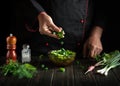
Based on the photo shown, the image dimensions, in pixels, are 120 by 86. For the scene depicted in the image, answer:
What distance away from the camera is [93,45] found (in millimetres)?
1908

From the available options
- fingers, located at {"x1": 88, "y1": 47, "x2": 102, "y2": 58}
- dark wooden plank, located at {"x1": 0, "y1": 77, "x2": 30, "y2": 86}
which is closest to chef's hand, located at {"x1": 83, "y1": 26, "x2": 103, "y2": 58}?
fingers, located at {"x1": 88, "y1": 47, "x2": 102, "y2": 58}

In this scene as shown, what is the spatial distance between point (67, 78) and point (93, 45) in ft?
1.90

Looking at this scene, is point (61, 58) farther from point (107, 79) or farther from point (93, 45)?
point (93, 45)

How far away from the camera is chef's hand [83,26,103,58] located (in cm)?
190

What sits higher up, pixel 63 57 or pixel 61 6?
pixel 61 6

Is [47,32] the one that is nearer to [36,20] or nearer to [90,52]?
[36,20]

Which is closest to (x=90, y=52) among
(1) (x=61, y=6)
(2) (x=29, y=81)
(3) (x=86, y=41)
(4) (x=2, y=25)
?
(3) (x=86, y=41)

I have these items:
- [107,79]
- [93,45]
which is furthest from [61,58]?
[93,45]

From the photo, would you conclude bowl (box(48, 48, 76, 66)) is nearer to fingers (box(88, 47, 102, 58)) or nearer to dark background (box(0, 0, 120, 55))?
fingers (box(88, 47, 102, 58))

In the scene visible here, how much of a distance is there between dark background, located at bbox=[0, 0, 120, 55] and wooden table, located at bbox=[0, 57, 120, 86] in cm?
58

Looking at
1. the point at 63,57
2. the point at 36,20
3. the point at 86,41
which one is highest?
the point at 36,20

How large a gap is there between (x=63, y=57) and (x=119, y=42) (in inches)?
33.6

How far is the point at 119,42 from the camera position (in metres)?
2.27

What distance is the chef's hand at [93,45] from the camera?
190 centimetres
